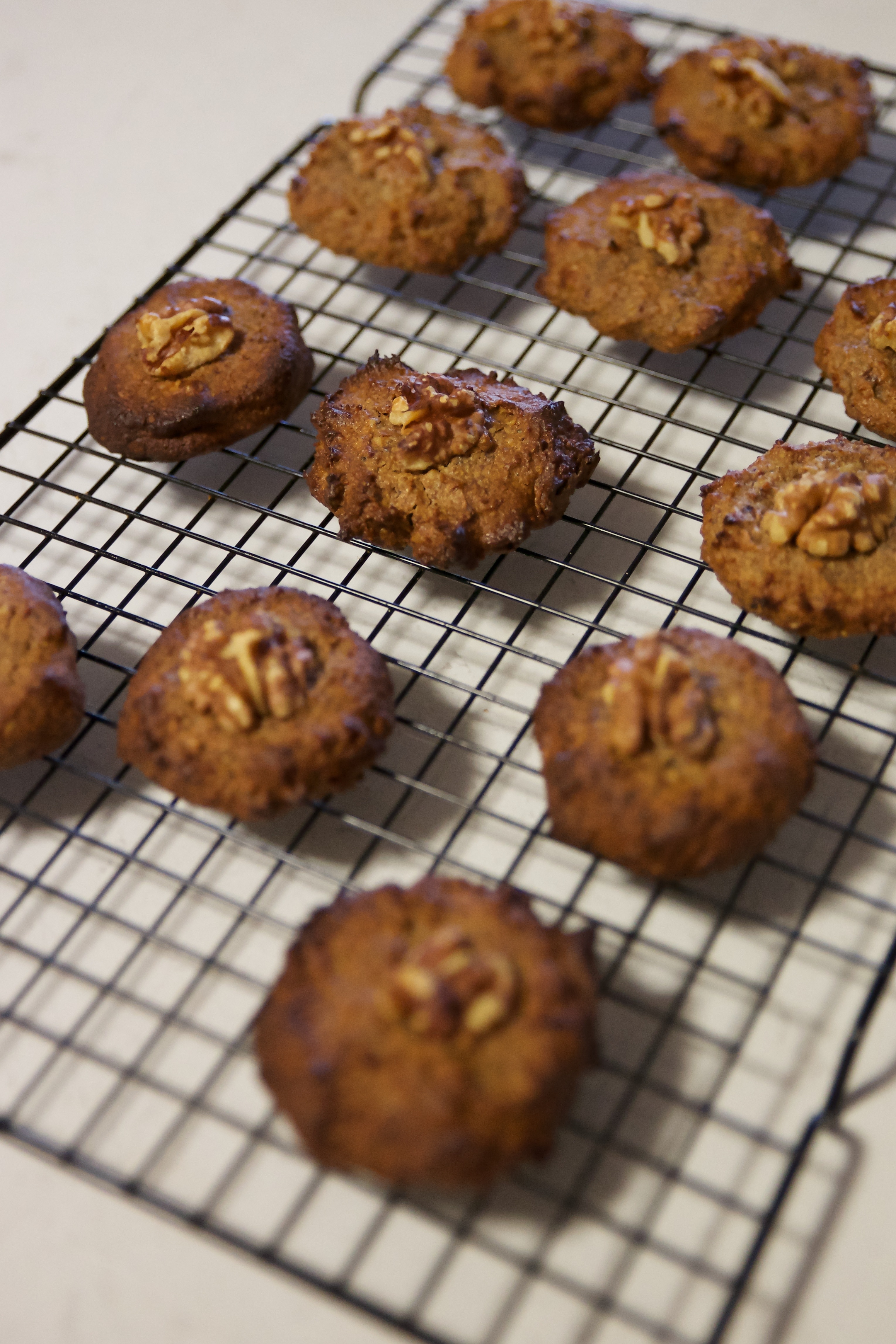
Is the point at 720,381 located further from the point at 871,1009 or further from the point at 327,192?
the point at 871,1009

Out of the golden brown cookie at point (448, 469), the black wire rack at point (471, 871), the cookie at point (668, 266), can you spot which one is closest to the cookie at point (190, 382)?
the black wire rack at point (471, 871)

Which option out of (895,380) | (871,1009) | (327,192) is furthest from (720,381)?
(871,1009)

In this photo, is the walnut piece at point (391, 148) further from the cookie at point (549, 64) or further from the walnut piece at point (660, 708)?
the walnut piece at point (660, 708)

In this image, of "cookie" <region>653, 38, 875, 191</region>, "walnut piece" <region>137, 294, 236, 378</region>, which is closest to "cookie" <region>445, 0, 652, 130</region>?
"cookie" <region>653, 38, 875, 191</region>

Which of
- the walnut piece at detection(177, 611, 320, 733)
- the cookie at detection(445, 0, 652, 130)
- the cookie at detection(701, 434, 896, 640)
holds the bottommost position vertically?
the cookie at detection(701, 434, 896, 640)

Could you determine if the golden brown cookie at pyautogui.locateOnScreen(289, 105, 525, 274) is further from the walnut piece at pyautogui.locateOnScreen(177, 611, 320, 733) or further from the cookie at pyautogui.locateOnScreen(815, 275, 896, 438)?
the walnut piece at pyautogui.locateOnScreen(177, 611, 320, 733)

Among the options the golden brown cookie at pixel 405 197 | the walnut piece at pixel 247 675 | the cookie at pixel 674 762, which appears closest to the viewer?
the cookie at pixel 674 762
